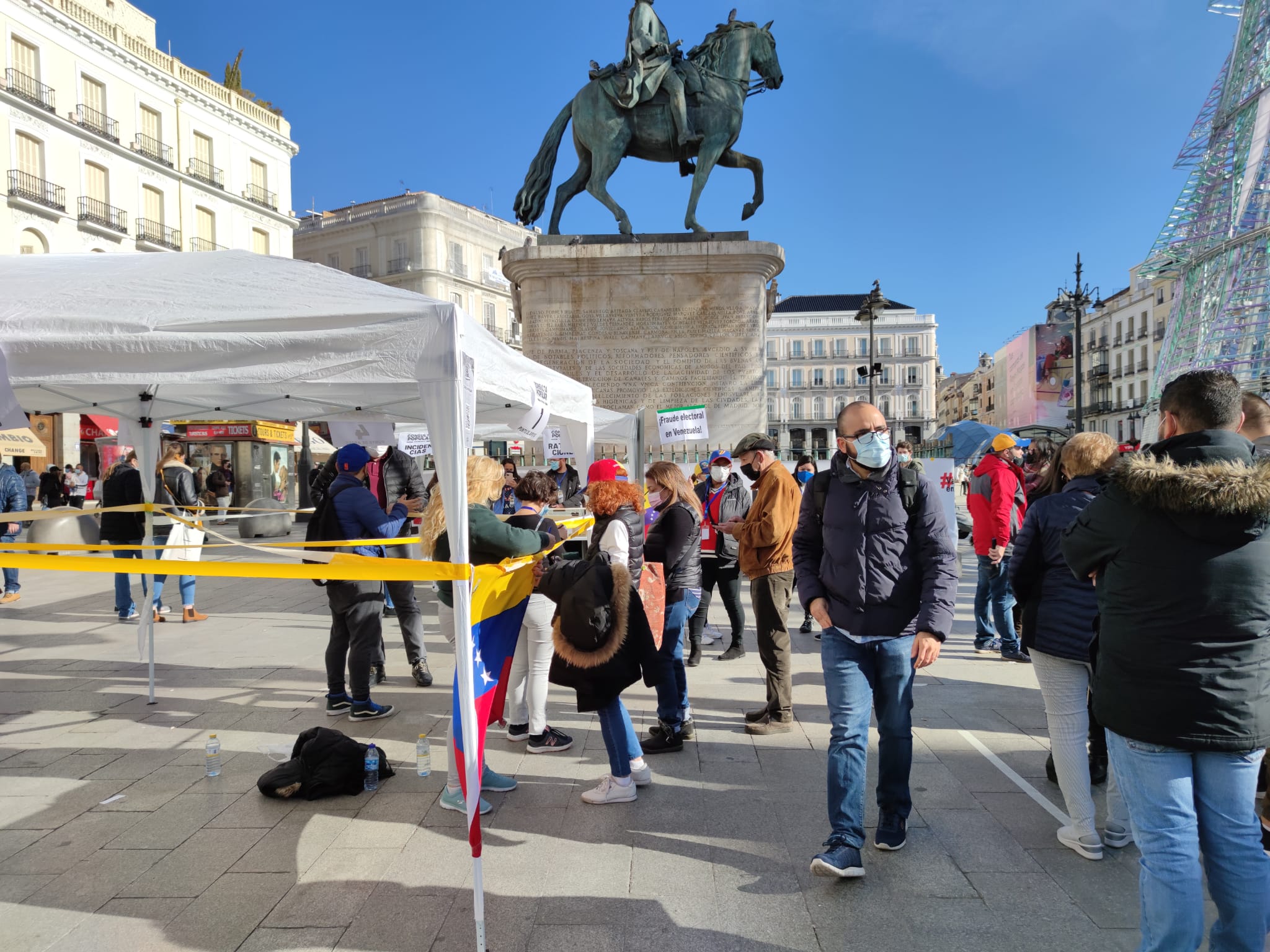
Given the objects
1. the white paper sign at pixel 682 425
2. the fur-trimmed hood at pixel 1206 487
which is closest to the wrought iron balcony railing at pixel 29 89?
the white paper sign at pixel 682 425

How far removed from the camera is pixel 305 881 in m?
Result: 3.01

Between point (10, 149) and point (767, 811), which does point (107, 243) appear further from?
point (767, 811)

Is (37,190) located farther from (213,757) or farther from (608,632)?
(608,632)

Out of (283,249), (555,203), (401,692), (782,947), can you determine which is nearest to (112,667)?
(401,692)

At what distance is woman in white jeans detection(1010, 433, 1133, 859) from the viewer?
320 centimetres

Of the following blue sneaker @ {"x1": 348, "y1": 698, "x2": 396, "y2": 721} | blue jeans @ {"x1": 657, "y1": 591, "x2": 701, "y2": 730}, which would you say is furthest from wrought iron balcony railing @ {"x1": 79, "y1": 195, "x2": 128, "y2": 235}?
blue jeans @ {"x1": 657, "y1": 591, "x2": 701, "y2": 730}

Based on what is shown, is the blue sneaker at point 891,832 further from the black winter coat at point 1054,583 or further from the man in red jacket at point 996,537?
the man in red jacket at point 996,537

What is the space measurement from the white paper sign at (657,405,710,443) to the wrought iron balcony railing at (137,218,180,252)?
2868 centimetres

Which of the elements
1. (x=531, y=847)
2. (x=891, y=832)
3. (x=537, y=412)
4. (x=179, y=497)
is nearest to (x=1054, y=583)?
(x=891, y=832)

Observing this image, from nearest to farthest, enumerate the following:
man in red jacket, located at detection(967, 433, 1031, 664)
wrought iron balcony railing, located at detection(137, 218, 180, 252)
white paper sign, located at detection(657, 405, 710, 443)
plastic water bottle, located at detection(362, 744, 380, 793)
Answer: plastic water bottle, located at detection(362, 744, 380, 793)
man in red jacket, located at detection(967, 433, 1031, 664)
white paper sign, located at detection(657, 405, 710, 443)
wrought iron balcony railing, located at detection(137, 218, 180, 252)

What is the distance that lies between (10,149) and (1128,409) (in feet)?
225

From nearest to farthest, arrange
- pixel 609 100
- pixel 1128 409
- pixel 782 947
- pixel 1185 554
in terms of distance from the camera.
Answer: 1. pixel 1185 554
2. pixel 782 947
3. pixel 609 100
4. pixel 1128 409

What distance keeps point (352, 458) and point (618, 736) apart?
2.67 m

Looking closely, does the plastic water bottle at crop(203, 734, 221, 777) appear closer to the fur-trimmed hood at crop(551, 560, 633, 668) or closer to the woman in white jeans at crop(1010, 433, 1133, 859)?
the fur-trimmed hood at crop(551, 560, 633, 668)
